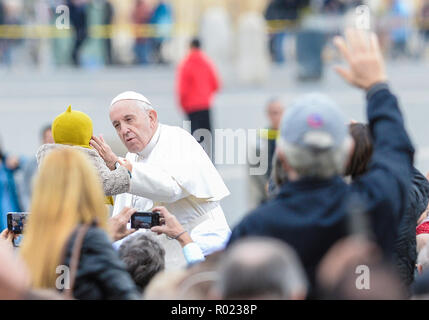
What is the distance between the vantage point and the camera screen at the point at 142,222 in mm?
4270

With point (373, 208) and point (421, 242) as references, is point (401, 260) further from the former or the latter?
point (373, 208)

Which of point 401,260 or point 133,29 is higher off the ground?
point 133,29

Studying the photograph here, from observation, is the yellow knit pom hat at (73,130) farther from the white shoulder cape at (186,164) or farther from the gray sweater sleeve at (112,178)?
the white shoulder cape at (186,164)

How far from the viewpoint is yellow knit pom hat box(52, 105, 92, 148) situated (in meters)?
4.46

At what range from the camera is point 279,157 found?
10.7 feet

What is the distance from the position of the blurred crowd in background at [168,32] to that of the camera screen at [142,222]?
729 inches

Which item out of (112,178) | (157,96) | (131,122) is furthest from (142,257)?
(157,96)

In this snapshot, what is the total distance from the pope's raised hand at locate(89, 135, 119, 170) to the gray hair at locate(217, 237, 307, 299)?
64.6 inches

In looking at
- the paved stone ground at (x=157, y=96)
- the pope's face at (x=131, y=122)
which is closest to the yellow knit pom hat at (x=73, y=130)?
the pope's face at (x=131, y=122)

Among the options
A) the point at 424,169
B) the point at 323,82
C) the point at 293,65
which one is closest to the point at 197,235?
the point at 424,169

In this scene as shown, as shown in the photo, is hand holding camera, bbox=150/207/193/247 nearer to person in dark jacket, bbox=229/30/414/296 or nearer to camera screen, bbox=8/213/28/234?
camera screen, bbox=8/213/28/234

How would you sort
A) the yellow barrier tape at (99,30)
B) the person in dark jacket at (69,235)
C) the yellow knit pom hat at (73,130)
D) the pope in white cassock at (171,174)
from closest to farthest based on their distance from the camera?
the person in dark jacket at (69,235) < the yellow knit pom hat at (73,130) < the pope in white cassock at (171,174) < the yellow barrier tape at (99,30)

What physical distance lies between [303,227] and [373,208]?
0.82 feet
